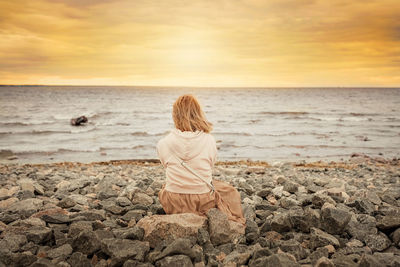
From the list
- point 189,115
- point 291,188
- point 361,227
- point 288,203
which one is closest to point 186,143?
point 189,115

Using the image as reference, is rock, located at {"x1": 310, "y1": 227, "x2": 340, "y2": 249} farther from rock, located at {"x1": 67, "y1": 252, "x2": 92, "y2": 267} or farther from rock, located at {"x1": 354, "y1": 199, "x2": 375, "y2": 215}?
rock, located at {"x1": 67, "y1": 252, "x2": 92, "y2": 267}

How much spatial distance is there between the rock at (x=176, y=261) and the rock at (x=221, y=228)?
682 millimetres

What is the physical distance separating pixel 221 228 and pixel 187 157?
967 millimetres

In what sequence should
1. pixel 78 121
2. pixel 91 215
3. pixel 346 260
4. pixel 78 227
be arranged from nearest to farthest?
pixel 346 260 < pixel 78 227 < pixel 91 215 < pixel 78 121

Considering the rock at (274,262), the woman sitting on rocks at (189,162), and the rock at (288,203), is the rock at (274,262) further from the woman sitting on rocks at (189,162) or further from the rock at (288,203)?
the rock at (288,203)

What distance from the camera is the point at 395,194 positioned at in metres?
5.52

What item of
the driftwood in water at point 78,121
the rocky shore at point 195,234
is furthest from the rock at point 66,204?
the driftwood in water at point 78,121

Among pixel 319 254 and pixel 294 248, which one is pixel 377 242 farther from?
pixel 294 248

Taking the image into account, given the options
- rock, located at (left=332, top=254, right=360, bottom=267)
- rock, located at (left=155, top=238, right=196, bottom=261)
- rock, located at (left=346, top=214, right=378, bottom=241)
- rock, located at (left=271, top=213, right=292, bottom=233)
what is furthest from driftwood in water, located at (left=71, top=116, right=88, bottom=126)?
rock, located at (left=332, top=254, right=360, bottom=267)

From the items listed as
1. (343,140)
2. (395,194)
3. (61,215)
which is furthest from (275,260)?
(343,140)

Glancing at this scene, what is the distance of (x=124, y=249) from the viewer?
10.1 feet

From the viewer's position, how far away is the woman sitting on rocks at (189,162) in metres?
3.80

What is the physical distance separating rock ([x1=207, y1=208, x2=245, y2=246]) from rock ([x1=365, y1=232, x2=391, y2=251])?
1.48 meters

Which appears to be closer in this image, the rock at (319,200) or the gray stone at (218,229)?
the gray stone at (218,229)
